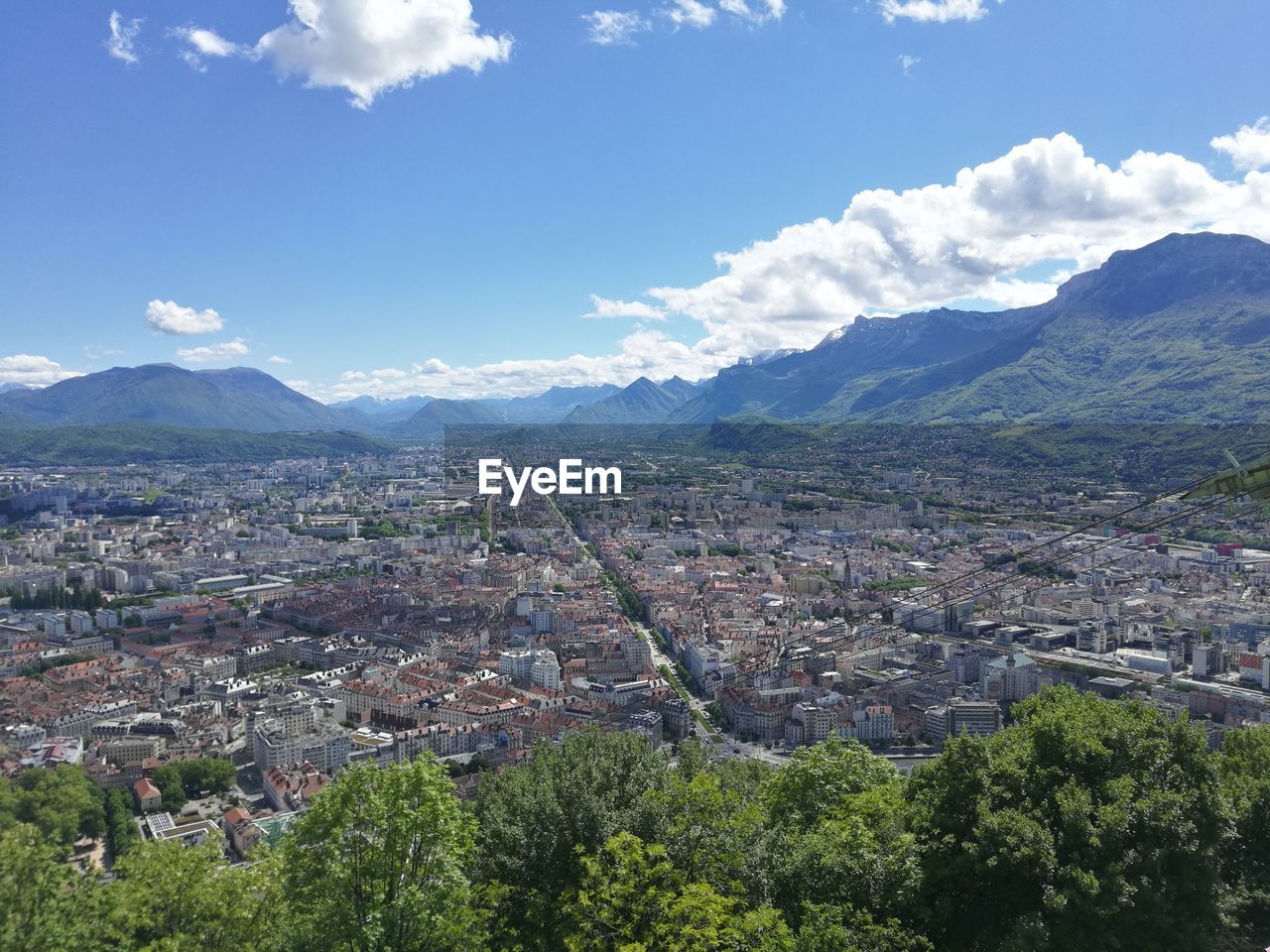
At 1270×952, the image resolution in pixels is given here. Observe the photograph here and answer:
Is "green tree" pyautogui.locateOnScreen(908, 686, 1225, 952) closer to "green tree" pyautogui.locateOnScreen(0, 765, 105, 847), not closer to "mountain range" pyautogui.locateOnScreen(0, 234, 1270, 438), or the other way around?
"green tree" pyautogui.locateOnScreen(0, 765, 105, 847)

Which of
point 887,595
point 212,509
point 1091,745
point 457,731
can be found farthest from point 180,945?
point 212,509

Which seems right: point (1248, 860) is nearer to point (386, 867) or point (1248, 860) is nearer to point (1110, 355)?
point (386, 867)

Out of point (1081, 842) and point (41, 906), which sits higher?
point (1081, 842)

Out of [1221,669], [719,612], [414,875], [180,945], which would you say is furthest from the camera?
[719,612]

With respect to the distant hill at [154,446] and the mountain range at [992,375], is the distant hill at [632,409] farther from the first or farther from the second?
the distant hill at [154,446]

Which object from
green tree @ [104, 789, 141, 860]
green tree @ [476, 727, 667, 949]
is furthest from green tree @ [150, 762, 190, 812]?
green tree @ [476, 727, 667, 949]

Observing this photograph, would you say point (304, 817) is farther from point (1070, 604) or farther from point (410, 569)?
point (410, 569)

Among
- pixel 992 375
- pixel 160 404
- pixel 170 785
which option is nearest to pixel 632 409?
pixel 160 404
